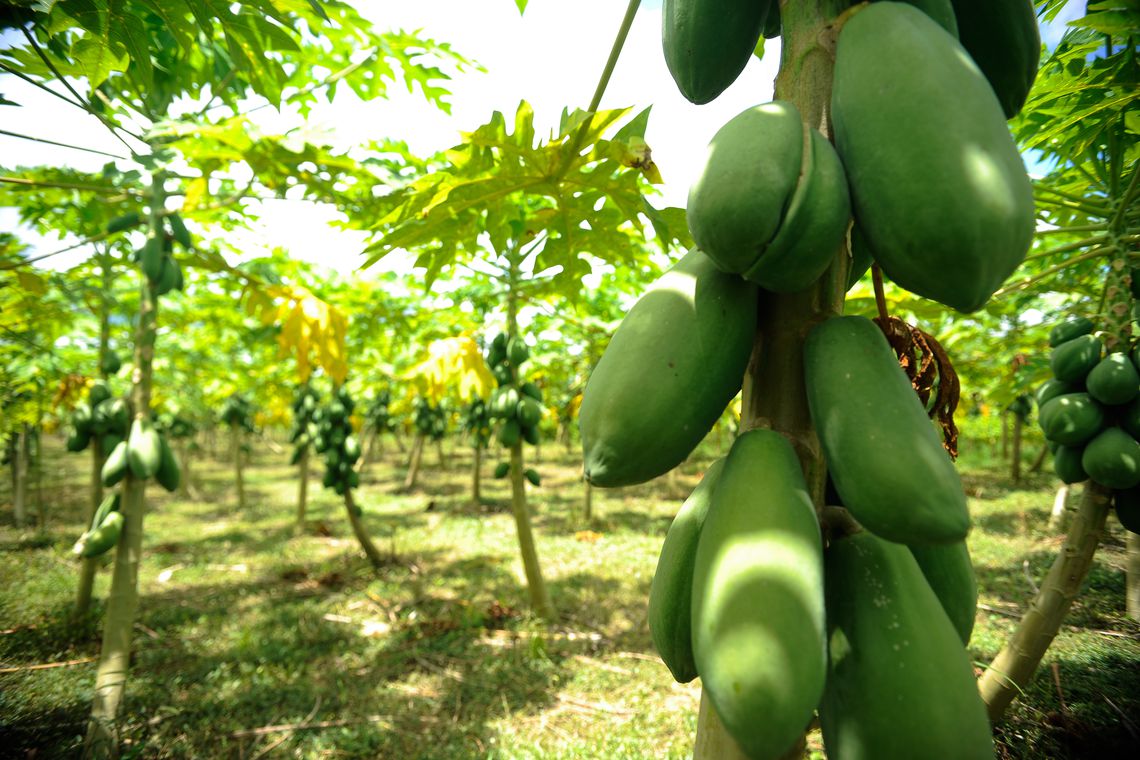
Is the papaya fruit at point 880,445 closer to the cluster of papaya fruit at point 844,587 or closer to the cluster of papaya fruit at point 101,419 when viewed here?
the cluster of papaya fruit at point 844,587

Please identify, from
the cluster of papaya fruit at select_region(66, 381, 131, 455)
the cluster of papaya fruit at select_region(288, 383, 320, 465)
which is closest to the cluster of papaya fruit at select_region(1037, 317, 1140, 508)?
the cluster of papaya fruit at select_region(66, 381, 131, 455)

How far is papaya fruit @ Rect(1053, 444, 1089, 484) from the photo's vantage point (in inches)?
84.6

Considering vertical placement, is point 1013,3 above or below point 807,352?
above

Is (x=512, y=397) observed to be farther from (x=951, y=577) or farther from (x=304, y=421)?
(x=304, y=421)

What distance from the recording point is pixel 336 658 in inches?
188

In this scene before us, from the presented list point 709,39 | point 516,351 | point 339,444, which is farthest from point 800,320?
point 339,444

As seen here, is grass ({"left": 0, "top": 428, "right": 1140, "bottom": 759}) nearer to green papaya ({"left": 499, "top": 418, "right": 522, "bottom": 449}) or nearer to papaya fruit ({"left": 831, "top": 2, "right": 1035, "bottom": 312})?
papaya fruit ({"left": 831, "top": 2, "right": 1035, "bottom": 312})

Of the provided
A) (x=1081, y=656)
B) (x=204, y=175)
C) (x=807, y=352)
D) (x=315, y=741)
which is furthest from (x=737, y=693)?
(x=315, y=741)

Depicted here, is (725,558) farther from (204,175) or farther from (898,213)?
(204,175)

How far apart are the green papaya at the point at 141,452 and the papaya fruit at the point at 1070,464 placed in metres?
4.19

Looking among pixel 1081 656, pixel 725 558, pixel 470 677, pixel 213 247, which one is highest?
pixel 213 247

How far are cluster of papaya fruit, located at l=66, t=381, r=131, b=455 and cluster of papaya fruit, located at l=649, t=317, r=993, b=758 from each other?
5.38m

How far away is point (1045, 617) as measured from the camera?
1.49 meters

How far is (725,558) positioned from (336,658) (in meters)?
5.13
